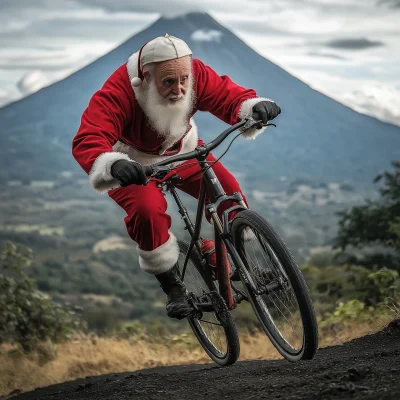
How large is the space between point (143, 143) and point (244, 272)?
121 cm

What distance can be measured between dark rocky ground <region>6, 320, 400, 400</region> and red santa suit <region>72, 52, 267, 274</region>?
0.76 m

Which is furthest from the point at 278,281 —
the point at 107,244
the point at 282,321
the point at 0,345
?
the point at 107,244

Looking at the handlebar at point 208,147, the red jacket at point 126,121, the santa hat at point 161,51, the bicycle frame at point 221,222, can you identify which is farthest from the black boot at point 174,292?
→ the santa hat at point 161,51

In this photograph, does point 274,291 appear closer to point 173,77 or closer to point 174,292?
point 174,292

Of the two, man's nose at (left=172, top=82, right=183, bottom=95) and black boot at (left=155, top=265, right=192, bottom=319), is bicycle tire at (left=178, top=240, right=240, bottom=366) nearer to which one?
black boot at (left=155, top=265, right=192, bottom=319)

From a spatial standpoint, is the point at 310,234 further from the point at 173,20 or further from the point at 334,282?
the point at 334,282

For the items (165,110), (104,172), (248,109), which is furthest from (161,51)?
(104,172)

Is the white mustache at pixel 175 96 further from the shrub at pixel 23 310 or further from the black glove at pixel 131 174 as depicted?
the shrub at pixel 23 310

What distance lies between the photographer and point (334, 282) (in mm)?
10383

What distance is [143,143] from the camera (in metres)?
4.82

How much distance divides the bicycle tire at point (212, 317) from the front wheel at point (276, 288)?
421 mm

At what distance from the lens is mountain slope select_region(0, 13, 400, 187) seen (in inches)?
5758

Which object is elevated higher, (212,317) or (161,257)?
(161,257)

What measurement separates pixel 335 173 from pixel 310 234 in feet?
169
